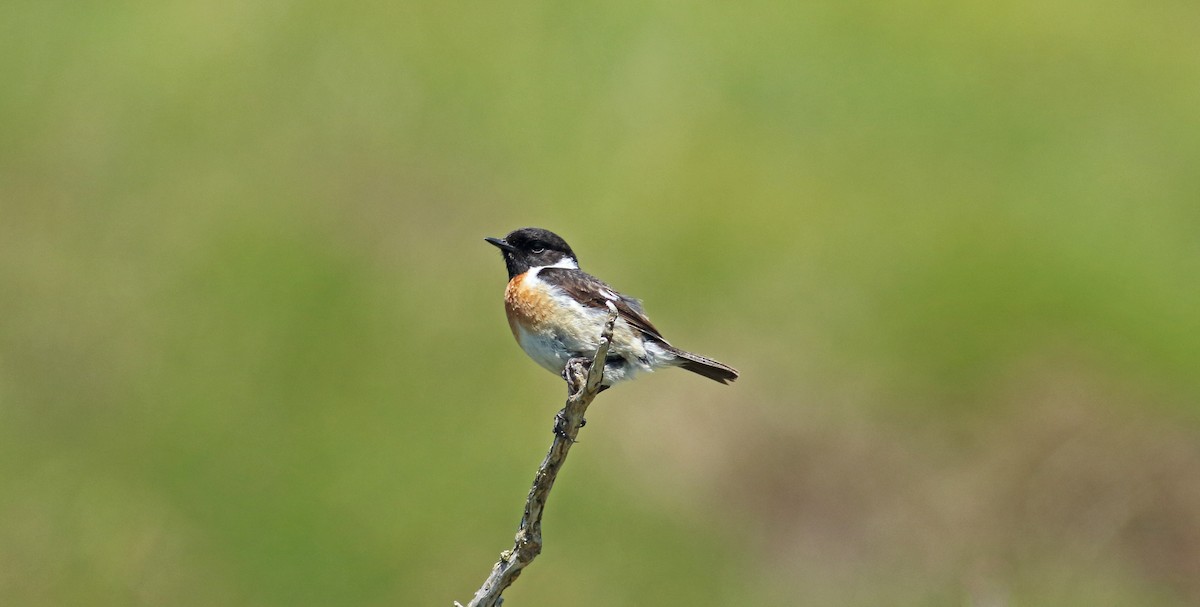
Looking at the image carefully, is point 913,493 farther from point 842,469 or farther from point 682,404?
point 682,404

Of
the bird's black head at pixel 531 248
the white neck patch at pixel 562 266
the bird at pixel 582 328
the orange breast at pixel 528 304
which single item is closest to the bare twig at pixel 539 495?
the bird at pixel 582 328

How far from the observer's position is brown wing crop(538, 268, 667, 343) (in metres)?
7.26

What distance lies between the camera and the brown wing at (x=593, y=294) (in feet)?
23.8

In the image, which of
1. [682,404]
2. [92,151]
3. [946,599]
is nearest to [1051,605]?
[946,599]

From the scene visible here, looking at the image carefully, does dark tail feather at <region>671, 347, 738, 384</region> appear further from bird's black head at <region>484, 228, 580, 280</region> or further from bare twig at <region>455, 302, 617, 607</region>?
bare twig at <region>455, 302, 617, 607</region>

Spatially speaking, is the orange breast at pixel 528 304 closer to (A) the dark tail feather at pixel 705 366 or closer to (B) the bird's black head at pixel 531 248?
(B) the bird's black head at pixel 531 248

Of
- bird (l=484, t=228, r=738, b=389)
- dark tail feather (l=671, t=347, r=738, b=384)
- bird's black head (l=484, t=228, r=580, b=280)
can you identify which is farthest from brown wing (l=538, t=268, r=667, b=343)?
bird's black head (l=484, t=228, r=580, b=280)

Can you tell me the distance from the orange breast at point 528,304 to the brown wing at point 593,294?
0.32 feet

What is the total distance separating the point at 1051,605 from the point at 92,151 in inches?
439

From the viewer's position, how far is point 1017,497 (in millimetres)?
12898

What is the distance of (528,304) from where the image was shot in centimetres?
727

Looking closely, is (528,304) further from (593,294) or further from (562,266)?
(562,266)

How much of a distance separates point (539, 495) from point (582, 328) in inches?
69.3

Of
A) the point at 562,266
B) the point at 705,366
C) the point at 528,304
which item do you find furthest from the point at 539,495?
the point at 562,266
